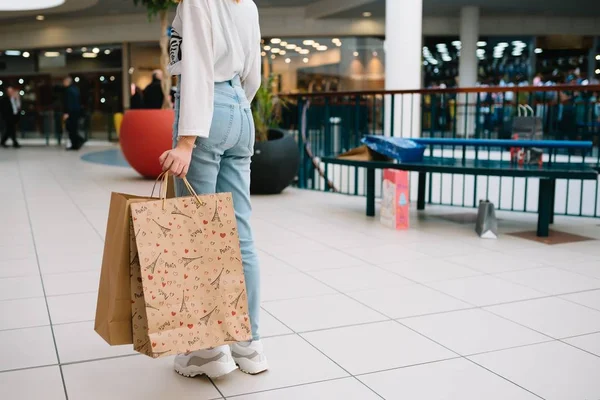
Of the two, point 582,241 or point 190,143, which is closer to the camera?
point 190,143

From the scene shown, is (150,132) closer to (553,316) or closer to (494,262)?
(494,262)

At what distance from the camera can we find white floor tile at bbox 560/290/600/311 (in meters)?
2.98

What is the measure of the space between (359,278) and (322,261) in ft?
1.40

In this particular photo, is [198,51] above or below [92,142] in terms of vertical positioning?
above

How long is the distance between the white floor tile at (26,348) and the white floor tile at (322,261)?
1503 mm

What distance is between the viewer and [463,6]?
15969mm

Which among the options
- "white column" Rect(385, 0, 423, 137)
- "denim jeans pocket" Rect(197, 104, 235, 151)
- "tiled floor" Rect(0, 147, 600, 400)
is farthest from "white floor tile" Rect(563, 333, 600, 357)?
"white column" Rect(385, 0, 423, 137)

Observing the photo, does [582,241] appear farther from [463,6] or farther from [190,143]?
[463,6]

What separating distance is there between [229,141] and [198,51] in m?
0.28

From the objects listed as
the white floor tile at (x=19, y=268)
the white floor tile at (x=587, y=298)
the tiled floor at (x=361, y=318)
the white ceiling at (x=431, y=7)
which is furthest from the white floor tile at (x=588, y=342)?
the white ceiling at (x=431, y=7)

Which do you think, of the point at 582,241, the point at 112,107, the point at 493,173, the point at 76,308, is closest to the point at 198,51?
the point at 76,308

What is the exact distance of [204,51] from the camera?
6.21 ft

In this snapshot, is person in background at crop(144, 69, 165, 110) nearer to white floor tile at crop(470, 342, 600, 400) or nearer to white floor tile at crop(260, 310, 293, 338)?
white floor tile at crop(260, 310, 293, 338)

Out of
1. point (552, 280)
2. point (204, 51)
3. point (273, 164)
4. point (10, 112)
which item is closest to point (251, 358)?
point (204, 51)
